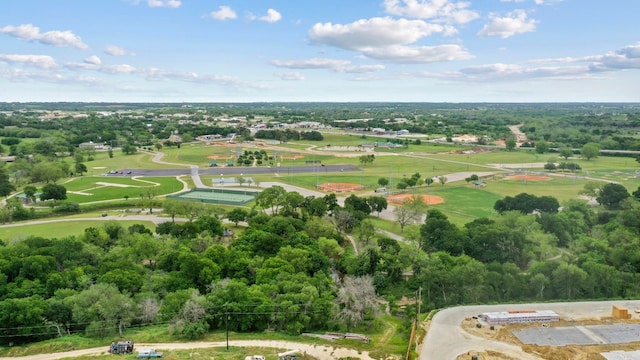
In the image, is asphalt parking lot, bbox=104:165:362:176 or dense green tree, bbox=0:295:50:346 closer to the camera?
dense green tree, bbox=0:295:50:346

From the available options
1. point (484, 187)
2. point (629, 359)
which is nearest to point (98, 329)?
point (629, 359)

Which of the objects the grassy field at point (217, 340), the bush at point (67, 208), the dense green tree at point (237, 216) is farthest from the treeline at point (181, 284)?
the bush at point (67, 208)

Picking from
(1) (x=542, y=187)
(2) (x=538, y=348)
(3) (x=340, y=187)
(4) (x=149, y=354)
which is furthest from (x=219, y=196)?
(1) (x=542, y=187)

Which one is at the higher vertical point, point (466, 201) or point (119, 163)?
point (119, 163)

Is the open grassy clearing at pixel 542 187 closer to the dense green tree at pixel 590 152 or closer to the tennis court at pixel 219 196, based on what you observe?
the dense green tree at pixel 590 152

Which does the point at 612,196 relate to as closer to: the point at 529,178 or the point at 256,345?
the point at 529,178

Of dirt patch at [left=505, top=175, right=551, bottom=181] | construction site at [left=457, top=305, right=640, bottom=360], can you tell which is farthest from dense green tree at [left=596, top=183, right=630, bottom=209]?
construction site at [left=457, top=305, right=640, bottom=360]

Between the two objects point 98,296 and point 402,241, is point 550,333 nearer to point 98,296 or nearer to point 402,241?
point 402,241

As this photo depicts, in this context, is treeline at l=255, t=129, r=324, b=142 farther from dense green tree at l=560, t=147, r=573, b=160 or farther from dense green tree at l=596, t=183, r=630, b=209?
dense green tree at l=596, t=183, r=630, b=209
